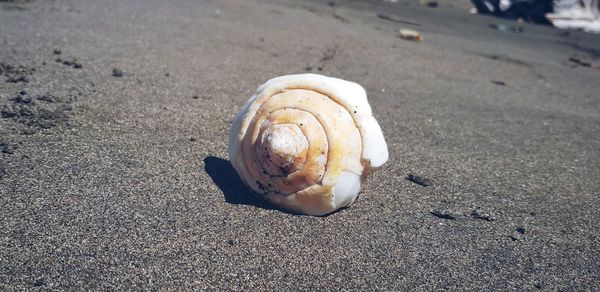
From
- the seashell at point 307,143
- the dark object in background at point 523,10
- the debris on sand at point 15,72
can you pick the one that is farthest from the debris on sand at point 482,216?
the dark object in background at point 523,10

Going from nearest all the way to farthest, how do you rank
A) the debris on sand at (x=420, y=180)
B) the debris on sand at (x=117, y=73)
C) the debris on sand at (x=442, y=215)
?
the debris on sand at (x=442, y=215) < the debris on sand at (x=420, y=180) < the debris on sand at (x=117, y=73)

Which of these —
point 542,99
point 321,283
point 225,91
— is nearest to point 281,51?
point 225,91

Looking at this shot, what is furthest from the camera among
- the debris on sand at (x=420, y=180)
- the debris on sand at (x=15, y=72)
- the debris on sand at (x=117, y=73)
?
the debris on sand at (x=117, y=73)

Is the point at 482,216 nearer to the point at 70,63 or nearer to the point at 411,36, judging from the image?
the point at 70,63

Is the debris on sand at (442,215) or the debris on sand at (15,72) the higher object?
the debris on sand at (15,72)

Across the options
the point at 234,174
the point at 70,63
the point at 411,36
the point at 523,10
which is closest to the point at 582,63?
the point at 411,36

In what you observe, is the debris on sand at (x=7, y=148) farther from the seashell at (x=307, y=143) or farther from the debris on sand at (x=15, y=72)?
the seashell at (x=307, y=143)

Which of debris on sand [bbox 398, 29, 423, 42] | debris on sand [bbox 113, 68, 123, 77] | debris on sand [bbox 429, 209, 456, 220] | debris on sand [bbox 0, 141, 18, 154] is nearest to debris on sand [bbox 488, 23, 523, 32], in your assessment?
debris on sand [bbox 398, 29, 423, 42]
